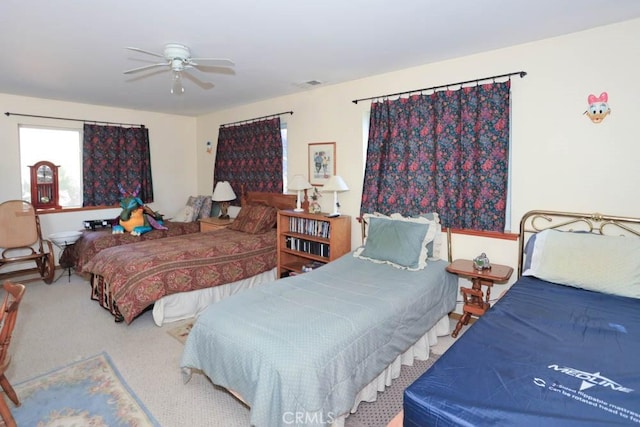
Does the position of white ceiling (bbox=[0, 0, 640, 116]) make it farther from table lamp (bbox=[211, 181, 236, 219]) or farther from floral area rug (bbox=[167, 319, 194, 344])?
floral area rug (bbox=[167, 319, 194, 344])

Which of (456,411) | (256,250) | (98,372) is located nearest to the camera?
(456,411)

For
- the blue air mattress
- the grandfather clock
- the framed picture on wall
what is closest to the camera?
the blue air mattress

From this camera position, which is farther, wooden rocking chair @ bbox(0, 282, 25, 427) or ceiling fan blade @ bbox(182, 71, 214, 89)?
ceiling fan blade @ bbox(182, 71, 214, 89)

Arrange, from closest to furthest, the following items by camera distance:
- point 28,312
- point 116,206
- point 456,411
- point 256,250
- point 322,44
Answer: point 456,411
point 322,44
point 28,312
point 256,250
point 116,206

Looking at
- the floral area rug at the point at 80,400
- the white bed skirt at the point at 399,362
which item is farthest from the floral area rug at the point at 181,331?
the white bed skirt at the point at 399,362

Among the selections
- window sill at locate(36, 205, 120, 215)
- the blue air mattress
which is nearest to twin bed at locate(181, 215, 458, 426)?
the blue air mattress

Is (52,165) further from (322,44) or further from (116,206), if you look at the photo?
(322,44)

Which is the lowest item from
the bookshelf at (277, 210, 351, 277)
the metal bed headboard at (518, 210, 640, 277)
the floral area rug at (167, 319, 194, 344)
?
the floral area rug at (167, 319, 194, 344)

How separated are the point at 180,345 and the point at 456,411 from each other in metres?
2.40

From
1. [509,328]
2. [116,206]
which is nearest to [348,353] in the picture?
[509,328]

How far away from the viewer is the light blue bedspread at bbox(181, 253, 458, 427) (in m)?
1.66

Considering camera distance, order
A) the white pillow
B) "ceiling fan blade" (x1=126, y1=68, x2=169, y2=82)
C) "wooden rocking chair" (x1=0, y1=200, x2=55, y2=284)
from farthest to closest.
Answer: "wooden rocking chair" (x1=0, y1=200, x2=55, y2=284)
"ceiling fan blade" (x1=126, y1=68, x2=169, y2=82)
the white pillow

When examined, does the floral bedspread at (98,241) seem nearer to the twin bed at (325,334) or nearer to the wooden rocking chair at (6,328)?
the wooden rocking chair at (6,328)

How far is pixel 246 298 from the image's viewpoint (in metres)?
2.30
